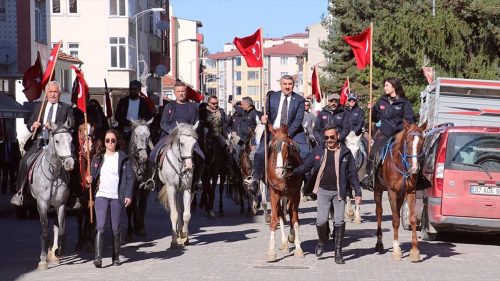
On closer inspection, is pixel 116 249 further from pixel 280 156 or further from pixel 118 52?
pixel 118 52

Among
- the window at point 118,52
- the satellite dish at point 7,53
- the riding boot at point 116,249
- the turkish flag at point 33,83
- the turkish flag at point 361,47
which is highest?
the window at point 118,52

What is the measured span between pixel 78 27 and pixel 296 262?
189 ft

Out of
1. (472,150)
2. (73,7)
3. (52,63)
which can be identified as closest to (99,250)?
(52,63)

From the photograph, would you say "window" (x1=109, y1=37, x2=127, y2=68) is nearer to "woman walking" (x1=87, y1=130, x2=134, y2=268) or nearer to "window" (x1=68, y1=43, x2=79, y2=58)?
"window" (x1=68, y1=43, x2=79, y2=58)

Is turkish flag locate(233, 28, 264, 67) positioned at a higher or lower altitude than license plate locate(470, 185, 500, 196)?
higher

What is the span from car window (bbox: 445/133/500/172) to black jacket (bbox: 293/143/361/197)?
Result: 8.78 feet

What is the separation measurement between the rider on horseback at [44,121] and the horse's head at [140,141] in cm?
143

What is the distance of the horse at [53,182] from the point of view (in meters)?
14.6

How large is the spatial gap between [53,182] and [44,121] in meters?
1.42

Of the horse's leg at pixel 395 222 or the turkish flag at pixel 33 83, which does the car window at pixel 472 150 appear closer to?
the horse's leg at pixel 395 222

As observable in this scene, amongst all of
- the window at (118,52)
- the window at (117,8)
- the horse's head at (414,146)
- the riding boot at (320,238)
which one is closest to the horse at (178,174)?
the riding boot at (320,238)

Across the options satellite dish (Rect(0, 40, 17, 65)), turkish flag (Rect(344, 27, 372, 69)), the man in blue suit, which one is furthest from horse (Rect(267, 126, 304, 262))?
satellite dish (Rect(0, 40, 17, 65))

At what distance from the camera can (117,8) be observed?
70312mm

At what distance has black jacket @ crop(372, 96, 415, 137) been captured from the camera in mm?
16750
